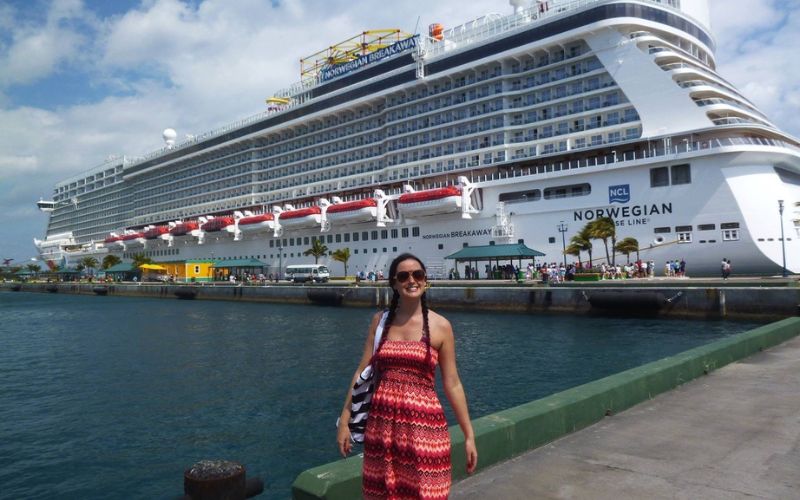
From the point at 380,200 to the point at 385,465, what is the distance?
139ft

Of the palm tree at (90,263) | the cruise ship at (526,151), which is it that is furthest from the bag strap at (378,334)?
the palm tree at (90,263)

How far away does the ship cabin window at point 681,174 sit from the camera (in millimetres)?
A: 29812

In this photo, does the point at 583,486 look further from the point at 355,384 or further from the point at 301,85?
the point at 301,85

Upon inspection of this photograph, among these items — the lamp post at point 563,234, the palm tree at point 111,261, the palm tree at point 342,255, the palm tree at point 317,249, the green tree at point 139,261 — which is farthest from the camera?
the palm tree at point 111,261

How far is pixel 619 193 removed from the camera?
32.2 metres

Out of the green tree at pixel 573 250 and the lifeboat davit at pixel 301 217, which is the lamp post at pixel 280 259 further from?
the green tree at pixel 573 250

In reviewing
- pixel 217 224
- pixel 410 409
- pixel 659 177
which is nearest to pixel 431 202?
pixel 659 177

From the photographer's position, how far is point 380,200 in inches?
1773

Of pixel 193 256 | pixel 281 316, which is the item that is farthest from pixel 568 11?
pixel 193 256

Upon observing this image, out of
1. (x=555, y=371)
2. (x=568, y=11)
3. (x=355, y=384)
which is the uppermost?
(x=568, y=11)

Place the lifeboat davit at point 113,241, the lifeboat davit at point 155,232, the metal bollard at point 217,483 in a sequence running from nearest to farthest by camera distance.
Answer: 1. the metal bollard at point 217,483
2. the lifeboat davit at point 155,232
3. the lifeboat davit at point 113,241

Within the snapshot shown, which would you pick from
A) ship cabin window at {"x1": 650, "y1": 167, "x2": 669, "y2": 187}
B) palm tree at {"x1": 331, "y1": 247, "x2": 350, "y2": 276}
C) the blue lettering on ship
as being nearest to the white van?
palm tree at {"x1": 331, "y1": 247, "x2": 350, "y2": 276}

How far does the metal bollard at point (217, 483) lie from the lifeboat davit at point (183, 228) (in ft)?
213

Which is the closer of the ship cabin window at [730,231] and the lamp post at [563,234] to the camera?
the ship cabin window at [730,231]
